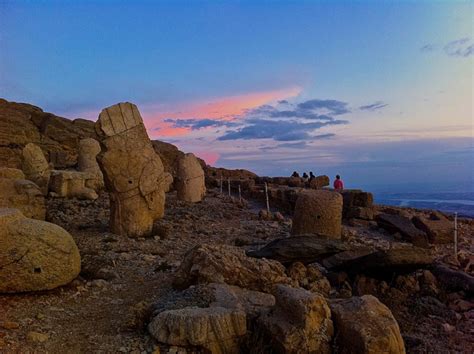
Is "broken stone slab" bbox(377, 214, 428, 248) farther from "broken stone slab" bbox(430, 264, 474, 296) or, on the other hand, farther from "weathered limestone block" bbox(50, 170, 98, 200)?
"weathered limestone block" bbox(50, 170, 98, 200)

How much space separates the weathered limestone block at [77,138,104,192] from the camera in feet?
64.4

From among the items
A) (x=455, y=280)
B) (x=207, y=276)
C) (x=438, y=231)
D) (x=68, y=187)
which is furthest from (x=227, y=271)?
(x=68, y=187)

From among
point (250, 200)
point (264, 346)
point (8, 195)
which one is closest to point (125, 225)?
point (8, 195)

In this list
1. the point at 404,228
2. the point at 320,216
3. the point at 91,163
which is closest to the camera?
the point at 320,216

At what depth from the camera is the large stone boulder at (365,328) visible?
175 inches

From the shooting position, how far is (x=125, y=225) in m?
10.8

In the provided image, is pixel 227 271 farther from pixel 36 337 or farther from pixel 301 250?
pixel 36 337

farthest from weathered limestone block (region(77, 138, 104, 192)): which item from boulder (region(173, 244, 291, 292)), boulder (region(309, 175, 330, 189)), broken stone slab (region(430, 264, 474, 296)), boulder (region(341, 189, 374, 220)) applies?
broken stone slab (region(430, 264, 474, 296))

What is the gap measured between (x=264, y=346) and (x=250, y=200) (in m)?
17.5

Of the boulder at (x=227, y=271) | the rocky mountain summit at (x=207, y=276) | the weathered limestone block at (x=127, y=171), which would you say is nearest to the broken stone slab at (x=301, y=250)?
the rocky mountain summit at (x=207, y=276)

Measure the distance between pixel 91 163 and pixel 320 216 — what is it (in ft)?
43.9

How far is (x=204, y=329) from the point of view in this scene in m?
4.79

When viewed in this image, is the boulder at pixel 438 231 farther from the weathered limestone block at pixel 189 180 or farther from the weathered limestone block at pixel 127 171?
the weathered limestone block at pixel 189 180

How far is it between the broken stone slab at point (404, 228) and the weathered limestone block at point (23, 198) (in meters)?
9.61
